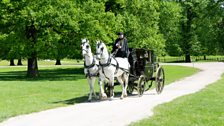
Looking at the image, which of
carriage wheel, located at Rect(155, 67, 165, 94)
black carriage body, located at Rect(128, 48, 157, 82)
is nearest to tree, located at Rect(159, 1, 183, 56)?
carriage wheel, located at Rect(155, 67, 165, 94)

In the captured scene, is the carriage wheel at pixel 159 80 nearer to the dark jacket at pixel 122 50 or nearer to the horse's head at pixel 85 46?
the dark jacket at pixel 122 50

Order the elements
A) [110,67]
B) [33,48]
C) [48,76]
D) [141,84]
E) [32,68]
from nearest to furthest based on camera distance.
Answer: [110,67], [141,84], [33,48], [32,68], [48,76]

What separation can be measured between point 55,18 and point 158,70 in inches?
616

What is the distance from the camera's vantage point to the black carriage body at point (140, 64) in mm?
20219

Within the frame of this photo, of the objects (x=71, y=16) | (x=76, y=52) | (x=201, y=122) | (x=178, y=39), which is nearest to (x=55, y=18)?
(x=71, y=16)

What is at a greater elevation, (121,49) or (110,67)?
(121,49)

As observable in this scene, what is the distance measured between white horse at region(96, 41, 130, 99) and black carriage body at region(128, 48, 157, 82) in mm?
932

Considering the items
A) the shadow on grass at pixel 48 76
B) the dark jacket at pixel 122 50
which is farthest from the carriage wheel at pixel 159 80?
the shadow on grass at pixel 48 76

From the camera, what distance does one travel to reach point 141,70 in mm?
20484

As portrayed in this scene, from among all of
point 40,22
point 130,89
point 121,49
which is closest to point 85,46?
point 121,49

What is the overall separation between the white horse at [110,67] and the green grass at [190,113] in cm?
306

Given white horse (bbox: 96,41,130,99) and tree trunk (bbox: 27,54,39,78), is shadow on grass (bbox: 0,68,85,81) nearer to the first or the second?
tree trunk (bbox: 27,54,39,78)

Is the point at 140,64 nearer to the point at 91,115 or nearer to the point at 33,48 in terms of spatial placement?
the point at 91,115

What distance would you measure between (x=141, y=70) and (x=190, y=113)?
7366 millimetres
